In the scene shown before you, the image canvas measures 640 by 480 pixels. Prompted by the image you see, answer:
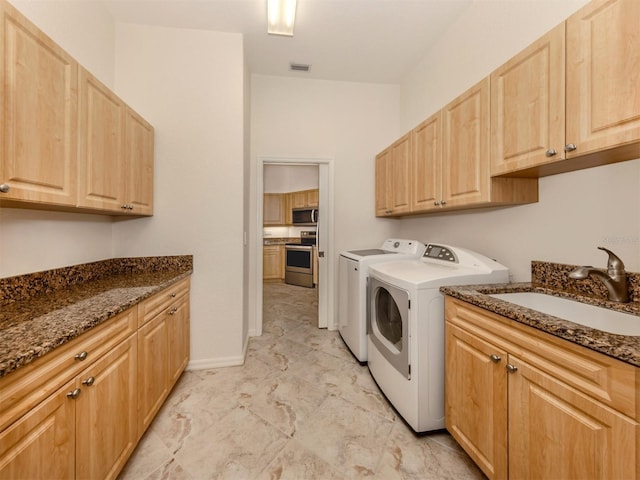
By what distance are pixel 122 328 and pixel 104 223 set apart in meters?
1.30

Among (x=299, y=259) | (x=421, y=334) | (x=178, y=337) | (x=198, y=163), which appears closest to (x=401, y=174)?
(x=421, y=334)

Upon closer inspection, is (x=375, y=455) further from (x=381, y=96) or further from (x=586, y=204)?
(x=381, y=96)

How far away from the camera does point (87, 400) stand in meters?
1.02

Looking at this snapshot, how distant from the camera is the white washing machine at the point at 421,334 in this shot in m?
1.57

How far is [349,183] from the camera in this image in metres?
→ 3.28

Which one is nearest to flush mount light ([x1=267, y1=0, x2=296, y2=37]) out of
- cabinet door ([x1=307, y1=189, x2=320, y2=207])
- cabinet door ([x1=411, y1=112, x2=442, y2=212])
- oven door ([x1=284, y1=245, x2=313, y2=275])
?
cabinet door ([x1=411, y1=112, x2=442, y2=212])

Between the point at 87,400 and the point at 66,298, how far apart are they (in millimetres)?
627

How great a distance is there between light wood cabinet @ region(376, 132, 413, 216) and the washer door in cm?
89

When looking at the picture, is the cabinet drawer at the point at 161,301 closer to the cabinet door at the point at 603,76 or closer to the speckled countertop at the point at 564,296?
the speckled countertop at the point at 564,296

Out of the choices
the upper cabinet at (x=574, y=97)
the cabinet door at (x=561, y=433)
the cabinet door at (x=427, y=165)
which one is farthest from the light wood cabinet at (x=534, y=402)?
the cabinet door at (x=427, y=165)

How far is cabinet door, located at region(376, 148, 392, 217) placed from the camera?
2.89 meters

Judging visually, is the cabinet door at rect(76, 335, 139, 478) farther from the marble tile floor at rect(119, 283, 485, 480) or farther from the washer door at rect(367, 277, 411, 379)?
the washer door at rect(367, 277, 411, 379)

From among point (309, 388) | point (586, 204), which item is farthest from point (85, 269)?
point (586, 204)

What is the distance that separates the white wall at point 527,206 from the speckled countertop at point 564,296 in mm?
79
